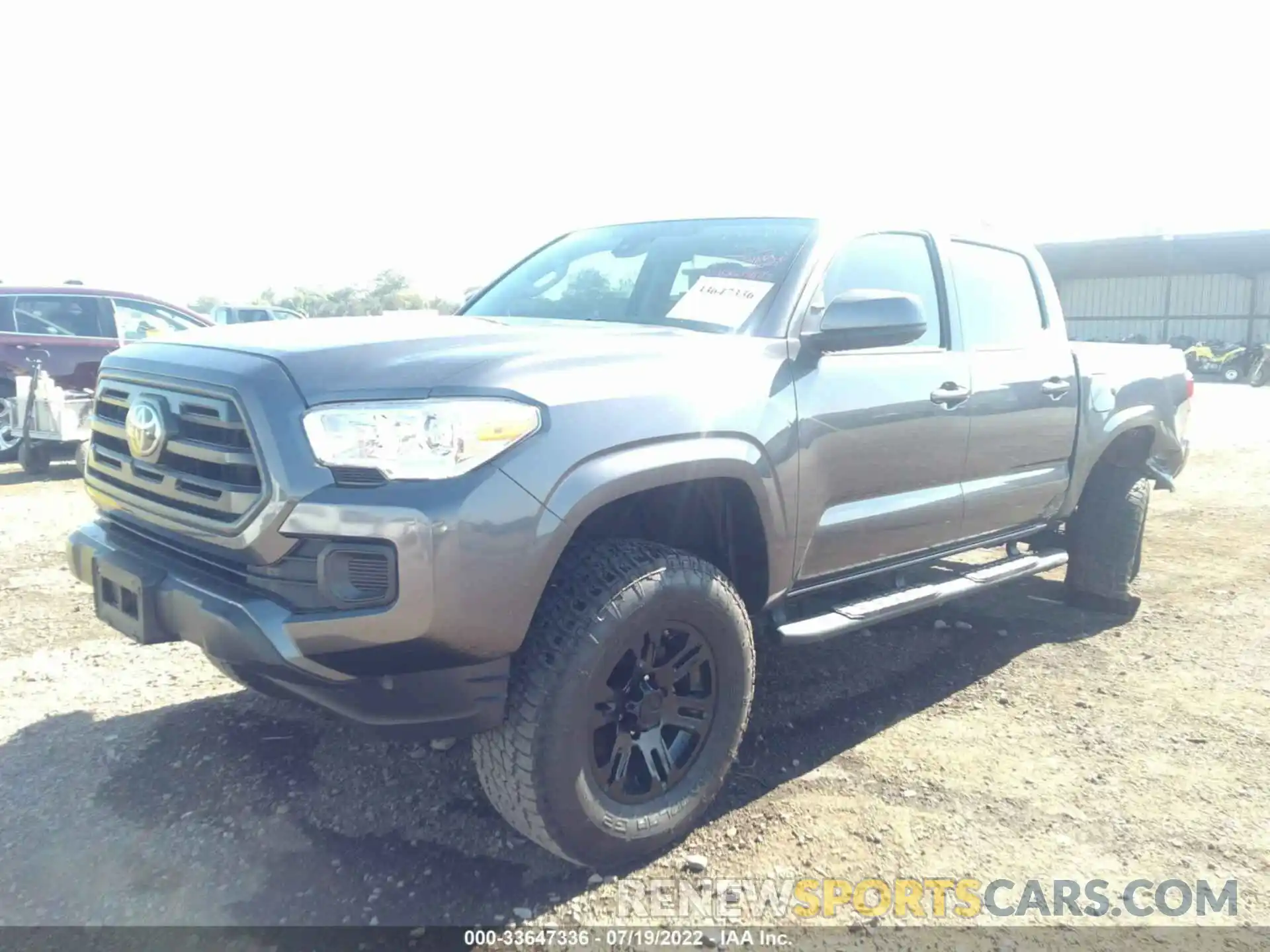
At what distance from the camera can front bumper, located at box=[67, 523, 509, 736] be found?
2.35 meters

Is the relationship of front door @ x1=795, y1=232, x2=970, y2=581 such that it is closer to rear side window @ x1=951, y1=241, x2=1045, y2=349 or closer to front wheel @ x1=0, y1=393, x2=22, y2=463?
rear side window @ x1=951, y1=241, x2=1045, y2=349

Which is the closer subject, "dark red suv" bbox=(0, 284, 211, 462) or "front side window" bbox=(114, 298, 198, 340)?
"dark red suv" bbox=(0, 284, 211, 462)

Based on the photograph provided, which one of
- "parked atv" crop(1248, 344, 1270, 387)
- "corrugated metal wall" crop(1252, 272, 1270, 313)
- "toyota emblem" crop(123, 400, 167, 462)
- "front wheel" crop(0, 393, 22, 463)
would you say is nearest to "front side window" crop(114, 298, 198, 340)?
"front wheel" crop(0, 393, 22, 463)

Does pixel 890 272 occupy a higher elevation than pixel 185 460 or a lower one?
higher

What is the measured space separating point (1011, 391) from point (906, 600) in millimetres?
1108

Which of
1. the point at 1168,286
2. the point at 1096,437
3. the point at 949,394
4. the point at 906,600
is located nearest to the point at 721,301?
the point at 949,394

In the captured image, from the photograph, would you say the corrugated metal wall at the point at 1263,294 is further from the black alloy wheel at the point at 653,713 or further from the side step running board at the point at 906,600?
the black alloy wheel at the point at 653,713

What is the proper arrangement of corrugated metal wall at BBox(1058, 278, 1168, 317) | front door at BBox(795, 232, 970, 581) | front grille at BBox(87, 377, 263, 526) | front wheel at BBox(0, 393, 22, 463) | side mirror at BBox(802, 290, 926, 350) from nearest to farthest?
front grille at BBox(87, 377, 263, 526) → side mirror at BBox(802, 290, 926, 350) → front door at BBox(795, 232, 970, 581) → front wheel at BBox(0, 393, 22, 463) → corrugated metal wall at BBox(1058, 278, 1168, 317)

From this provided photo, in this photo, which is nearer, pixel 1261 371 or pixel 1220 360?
pixel 1261 371

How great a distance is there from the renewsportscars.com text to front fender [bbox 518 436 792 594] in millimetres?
940

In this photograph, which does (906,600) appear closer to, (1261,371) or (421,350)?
(421,350)

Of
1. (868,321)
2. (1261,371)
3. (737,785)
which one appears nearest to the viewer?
(868,321)

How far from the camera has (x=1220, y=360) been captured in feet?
89.0

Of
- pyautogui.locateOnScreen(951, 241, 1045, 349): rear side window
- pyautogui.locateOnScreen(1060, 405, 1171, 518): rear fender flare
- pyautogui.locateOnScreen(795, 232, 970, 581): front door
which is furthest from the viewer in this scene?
pyautogui.locateOnScreen(1060, 405, 1171, 518): rear fender flare
